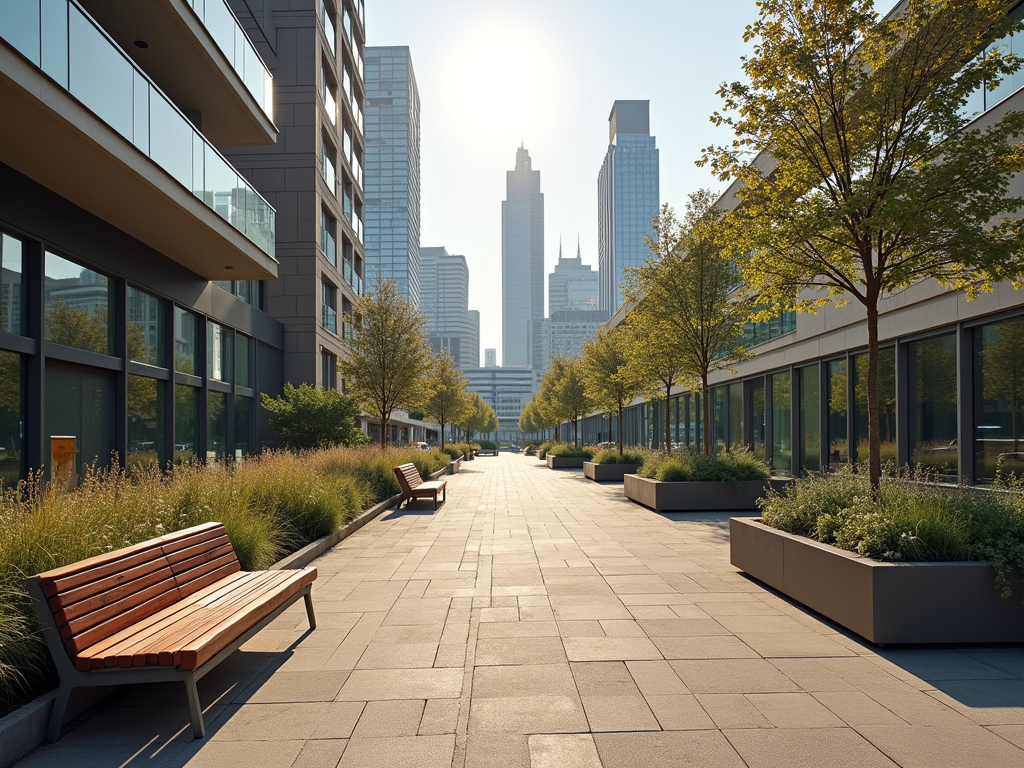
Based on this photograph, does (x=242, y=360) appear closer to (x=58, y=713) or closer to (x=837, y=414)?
(x=837, y=414)

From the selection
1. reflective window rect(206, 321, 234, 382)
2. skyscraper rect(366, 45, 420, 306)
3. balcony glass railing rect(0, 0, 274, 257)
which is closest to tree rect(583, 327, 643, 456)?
reflective window rect(206, 321, 234, 382)

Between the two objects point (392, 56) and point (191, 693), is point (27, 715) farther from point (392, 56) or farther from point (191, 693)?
point (392, 56)

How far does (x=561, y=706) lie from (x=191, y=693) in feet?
6.89

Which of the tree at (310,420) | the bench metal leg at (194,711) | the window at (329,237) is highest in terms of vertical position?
the window at (329,237)

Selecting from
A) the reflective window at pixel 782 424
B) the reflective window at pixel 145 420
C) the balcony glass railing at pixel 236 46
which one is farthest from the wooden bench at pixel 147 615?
the reflective window at pixel 782 424

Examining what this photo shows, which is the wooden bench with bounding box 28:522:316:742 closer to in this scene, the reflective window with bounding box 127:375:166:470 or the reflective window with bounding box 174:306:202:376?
the reflective window with bounding box 127:375:166:470

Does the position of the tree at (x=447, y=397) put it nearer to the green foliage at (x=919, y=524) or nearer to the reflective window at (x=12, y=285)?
the reflective window at (x=12, y=285)

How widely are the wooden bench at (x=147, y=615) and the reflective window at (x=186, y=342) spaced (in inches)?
532

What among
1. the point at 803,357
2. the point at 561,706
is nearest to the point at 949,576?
the point at 561,706

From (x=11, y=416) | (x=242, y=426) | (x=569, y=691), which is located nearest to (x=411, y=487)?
(x=11, y=416)

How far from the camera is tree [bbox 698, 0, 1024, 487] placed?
7.22 m

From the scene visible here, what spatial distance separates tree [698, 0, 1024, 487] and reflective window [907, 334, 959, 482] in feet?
15.7

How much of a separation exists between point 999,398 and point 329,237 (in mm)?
25861

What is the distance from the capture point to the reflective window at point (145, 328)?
15078 mm
